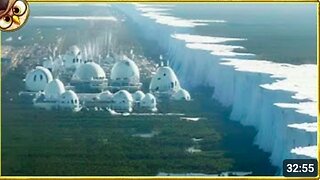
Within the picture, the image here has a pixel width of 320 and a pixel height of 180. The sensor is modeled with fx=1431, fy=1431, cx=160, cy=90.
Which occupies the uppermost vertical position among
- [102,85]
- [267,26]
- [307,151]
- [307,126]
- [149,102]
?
[267,26]

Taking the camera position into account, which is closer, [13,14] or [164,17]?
[13,14]

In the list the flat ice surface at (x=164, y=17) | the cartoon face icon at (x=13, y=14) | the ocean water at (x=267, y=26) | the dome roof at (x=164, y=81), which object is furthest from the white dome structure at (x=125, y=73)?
the cartoon face icon at (x=13, y=14)

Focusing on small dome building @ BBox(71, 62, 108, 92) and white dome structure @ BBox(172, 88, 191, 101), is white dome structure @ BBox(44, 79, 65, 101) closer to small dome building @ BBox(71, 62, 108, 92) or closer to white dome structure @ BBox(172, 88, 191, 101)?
small dome building @ BBox(71, 62, 108, 92)

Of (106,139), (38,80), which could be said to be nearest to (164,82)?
(106,139)

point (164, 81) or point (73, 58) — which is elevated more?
point (73, 58)

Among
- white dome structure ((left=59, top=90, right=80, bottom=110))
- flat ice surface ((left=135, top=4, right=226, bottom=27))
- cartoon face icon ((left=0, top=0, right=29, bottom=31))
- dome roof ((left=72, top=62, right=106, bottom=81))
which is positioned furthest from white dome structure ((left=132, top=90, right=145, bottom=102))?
cartoon face icon ((left=0, top=0, right=29, bottom=31))

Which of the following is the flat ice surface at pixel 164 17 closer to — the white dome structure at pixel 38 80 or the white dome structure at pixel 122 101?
the white dome structure at pixel 122 101

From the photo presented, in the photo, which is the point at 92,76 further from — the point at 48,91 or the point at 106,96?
the point at 48,91
